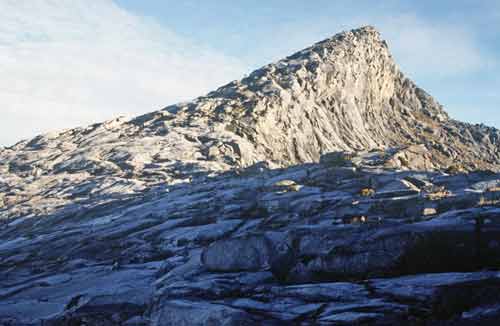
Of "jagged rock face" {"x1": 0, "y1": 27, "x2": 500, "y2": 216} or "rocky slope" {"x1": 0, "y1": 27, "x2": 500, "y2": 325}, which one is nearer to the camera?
"rocky slope" {"x1": 0, "y1": 27, "x2": 500, "y2": 325}

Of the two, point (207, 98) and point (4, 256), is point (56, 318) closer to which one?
point (4, 256)

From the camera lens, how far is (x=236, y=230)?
26562mm

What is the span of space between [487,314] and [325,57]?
86.3 meters

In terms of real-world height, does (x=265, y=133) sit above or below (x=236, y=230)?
above

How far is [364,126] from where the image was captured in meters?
91.0

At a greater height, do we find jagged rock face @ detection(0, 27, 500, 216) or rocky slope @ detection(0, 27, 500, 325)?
jagged rock face @ detection(0, 27, 500, 216)

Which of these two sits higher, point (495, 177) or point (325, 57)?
point (325, 57)

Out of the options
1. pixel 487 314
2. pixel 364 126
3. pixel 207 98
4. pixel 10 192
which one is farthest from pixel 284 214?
pixel 364 126

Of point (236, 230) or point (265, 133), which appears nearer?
point (236, 230)

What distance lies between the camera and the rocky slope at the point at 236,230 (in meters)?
14.4

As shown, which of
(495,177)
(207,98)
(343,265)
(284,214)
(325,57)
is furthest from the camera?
(325,57)

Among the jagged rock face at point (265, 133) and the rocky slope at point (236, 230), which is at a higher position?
the jagged rock face at point (265, 133)

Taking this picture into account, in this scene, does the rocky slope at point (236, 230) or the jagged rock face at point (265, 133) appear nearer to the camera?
the rocky slope at point (236, 230)

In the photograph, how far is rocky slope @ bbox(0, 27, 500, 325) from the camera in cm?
1445
